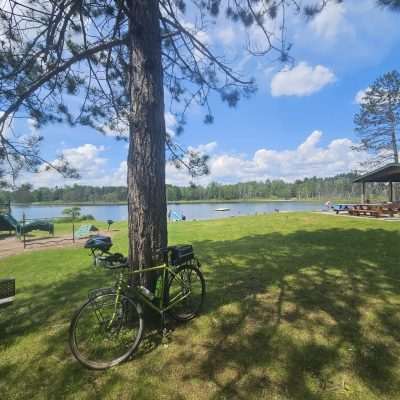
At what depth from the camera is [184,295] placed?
2.91 m

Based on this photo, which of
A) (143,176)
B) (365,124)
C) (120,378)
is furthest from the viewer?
(365,124)

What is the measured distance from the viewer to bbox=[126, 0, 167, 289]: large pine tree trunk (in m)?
2.66

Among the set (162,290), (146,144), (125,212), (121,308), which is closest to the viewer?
(121,308)

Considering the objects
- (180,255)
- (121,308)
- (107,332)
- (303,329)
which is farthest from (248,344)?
(107,332)

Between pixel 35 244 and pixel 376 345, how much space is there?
1046 centimetres

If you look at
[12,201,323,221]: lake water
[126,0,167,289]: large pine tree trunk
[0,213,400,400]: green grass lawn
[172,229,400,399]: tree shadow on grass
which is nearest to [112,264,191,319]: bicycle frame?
[126,0,167,289]: large pine tree trunk

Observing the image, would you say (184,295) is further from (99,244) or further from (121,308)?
(99,244)

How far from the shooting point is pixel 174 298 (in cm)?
283

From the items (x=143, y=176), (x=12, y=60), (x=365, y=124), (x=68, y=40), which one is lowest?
(x=143, y=176)

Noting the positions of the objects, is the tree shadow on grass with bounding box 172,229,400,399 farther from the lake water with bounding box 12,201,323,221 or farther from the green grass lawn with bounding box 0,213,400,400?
the lake water with bounding box 12,201,323,221

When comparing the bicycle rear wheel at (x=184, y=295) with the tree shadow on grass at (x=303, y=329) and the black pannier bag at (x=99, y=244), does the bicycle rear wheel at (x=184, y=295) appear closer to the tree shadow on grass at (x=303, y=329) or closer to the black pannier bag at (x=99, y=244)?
the tree shadow on grass at (x=303, y=329)

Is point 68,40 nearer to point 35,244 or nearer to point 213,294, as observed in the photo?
point 213,294

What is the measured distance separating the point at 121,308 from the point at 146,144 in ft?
5.30

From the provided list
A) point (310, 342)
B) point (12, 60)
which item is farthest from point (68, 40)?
point (310, 342)
